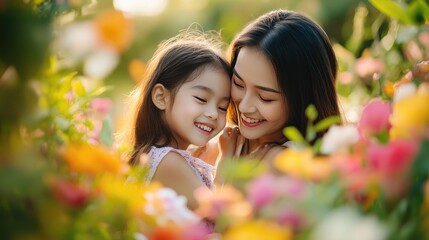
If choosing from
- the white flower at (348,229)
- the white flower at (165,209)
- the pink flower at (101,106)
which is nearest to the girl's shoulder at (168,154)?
the pink flower at (101,106)

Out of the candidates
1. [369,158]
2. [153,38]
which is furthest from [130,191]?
[153,38]

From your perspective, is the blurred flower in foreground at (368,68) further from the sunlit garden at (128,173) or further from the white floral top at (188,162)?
the sunlit garden at (128,173)

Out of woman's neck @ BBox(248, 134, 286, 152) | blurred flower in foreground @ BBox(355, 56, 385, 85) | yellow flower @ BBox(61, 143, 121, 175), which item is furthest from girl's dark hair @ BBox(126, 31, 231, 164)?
yellow flower @ BBox(61, 143, 121, 175)

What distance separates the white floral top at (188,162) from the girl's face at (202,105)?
6cm

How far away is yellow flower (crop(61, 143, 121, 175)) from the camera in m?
0.79

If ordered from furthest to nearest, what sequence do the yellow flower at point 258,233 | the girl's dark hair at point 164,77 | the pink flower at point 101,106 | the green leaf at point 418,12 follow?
1. the pink flower at point 101,106
2. the girl's dark hair at point 164,77
3. the green leaf at point 418,12
4. the yellow flower at point 258,233

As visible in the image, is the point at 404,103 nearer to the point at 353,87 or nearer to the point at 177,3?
the point at 353,87

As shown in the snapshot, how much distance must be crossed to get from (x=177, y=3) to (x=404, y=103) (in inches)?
235

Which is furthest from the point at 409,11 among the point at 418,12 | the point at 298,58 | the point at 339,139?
the point at 339,139

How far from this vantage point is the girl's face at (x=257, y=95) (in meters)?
1.88

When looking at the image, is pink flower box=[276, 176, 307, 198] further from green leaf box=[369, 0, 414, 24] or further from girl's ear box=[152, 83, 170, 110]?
girl's ear box=[152, 83, 170, 110]

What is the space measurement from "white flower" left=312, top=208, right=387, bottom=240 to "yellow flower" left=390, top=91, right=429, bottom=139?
20 centimetres

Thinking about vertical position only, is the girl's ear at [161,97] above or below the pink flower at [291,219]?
above

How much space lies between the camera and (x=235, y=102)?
6.54ft
